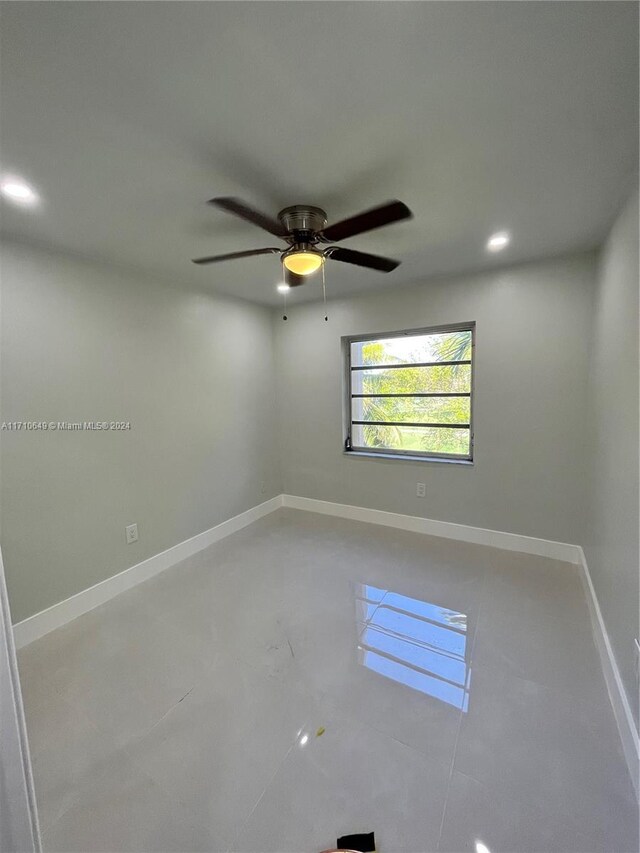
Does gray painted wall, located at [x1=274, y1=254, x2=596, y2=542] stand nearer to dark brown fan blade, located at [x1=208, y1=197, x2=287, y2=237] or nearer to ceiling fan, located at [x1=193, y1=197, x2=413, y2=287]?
ceiling fan, located at [x1=193, y1=197, x2=413, y2=287]

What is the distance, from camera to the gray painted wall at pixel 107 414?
2.04 meters

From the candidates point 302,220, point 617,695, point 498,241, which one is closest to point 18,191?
point 302,220

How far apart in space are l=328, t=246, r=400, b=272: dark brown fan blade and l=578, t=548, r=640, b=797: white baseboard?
2.29 m

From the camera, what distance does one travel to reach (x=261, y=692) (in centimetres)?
164

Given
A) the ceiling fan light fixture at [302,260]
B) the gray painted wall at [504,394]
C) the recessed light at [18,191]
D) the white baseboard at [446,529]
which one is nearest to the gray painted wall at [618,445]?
the gray painted wall at [504,394]

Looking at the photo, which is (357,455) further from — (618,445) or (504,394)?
(618,445)

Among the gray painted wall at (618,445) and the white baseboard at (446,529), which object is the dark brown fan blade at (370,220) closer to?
the gray painted wall at (618,445)

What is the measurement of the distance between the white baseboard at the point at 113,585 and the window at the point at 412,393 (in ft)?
5.21

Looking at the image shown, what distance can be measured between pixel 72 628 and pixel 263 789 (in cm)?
164

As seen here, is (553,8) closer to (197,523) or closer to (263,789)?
(263,789)

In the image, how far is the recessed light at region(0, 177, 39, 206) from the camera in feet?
4.82

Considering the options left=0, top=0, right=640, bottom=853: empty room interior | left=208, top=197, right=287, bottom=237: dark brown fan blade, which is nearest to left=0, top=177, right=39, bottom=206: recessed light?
left=0, top=0, right=640, bottom=853: empty room interior

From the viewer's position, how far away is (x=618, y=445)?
1.69 meters

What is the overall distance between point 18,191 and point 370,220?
1578 mm
